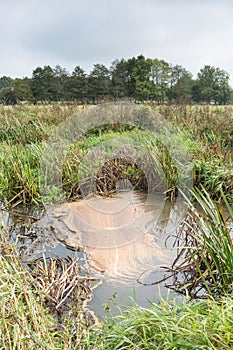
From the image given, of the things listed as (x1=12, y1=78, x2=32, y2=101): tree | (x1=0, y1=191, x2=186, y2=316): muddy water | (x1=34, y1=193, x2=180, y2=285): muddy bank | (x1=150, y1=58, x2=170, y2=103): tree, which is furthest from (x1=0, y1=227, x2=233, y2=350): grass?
(x1=12, y1=78, x2=32, y2=101): tree

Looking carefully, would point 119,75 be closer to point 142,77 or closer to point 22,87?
point 142,77

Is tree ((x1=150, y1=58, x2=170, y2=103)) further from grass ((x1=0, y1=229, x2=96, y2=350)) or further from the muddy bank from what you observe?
grass ((x1=0, y1=229, x2=96, y2=350))

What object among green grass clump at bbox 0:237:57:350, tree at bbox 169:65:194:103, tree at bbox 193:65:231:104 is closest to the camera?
green grass clump at bbox 0:237:57:350

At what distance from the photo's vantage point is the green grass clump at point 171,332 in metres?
1.61

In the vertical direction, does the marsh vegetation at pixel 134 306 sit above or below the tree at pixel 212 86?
below

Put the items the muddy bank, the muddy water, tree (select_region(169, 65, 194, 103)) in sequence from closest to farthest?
1. the muddy water
2. the muddy bank
3. tree (select_region(169, 65, 194, 103))

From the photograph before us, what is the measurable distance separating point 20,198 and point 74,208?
0.77m

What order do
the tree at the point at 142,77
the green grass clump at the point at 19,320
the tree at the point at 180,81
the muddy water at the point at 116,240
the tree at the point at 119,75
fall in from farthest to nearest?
1. the tree at the point at 119,75
2. the tree at the point at 142,77
3. the tree at the point at 180,81
4. the muddy water at the point at 116,240
5. the green grass clump at the point at 19,320

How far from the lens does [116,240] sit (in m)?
3.66

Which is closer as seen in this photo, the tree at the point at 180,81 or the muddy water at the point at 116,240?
the muddy water at the point at 116,240

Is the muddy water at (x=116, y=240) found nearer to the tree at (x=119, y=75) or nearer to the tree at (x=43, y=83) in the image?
the tree at (x=119, y=75)

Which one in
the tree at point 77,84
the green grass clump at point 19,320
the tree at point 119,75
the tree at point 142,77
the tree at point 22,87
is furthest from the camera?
the tree at point 77,84

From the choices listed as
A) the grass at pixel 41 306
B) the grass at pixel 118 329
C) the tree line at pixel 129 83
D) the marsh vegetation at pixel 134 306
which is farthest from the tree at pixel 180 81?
the grass at pixel 118 329

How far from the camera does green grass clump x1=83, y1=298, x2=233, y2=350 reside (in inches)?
63.5
